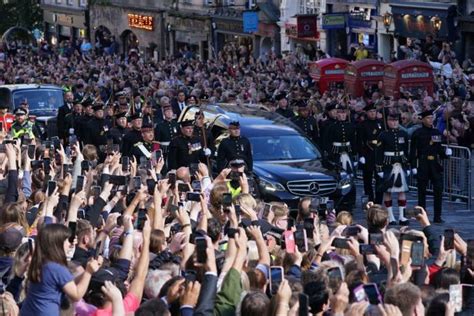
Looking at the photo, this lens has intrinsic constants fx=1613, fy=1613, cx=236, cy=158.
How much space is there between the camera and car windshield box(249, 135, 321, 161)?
23000 mm

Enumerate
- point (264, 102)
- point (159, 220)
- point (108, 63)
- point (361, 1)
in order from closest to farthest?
point (159, 220)
point (264, 102)
point (361, 1)
point (108, 63)

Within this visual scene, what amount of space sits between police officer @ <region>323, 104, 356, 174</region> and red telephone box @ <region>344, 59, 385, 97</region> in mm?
10357

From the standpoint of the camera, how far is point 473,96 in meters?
29.0

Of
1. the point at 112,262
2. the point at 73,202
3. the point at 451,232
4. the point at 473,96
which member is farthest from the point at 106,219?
the point at 473,96

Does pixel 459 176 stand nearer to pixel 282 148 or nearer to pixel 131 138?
pixel 282 148

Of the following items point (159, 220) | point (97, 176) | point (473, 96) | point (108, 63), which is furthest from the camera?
point (108, 63)

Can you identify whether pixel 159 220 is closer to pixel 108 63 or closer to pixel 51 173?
pixel 51 173

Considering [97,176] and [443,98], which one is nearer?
[97,176]

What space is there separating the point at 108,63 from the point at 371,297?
134 ft

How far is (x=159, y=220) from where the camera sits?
1253cm

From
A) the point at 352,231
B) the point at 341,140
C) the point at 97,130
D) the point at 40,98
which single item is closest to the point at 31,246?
the point at 352,231

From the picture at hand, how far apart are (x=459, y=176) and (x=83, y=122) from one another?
6.87 m

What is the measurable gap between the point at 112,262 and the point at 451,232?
235 cm

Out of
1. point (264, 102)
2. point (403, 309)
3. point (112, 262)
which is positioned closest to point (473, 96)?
point (264, 102)
